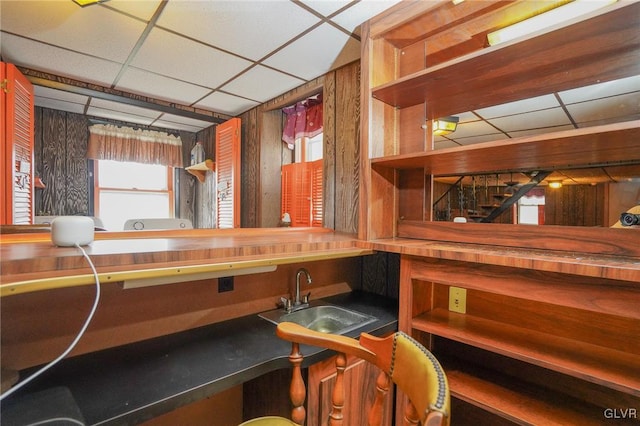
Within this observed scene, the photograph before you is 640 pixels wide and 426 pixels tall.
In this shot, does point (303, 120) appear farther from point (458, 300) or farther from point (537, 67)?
point (458, 300)

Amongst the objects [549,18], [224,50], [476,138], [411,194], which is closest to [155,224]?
[224,50]

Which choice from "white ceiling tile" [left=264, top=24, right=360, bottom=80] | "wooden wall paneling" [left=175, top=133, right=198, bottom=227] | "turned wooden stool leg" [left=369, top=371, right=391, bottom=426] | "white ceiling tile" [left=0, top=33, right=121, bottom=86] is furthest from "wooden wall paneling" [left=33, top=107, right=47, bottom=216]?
"turned wooden stool leg" [left=369, top=371, right=391, bottom=426]

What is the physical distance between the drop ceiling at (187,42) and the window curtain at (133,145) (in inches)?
28.0

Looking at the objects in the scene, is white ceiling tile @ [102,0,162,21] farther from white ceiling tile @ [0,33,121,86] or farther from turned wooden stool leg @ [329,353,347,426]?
turned wooden stool leg @ [329,353,347,426]

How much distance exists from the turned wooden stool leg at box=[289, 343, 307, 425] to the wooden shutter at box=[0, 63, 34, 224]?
1.80 meters

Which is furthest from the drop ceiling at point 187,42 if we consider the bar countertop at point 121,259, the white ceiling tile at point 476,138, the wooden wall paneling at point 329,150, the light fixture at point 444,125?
the bar countertop at point 121,259

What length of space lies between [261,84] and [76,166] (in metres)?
2.25

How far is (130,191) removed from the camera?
3.44 m

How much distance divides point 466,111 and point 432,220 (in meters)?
0.59

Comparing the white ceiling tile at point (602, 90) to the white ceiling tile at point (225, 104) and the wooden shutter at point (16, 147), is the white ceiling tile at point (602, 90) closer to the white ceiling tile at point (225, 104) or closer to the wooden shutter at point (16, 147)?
the white ceiling tile at point (225, 104)

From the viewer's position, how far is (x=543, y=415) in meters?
1.13

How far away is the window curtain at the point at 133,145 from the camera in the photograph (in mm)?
3137

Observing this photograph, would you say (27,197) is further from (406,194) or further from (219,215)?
(406,194)

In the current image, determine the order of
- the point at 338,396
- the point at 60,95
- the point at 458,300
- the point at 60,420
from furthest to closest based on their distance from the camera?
the point at 60,95, the point at 458,300, the point at 338,396, the point at 60,420
